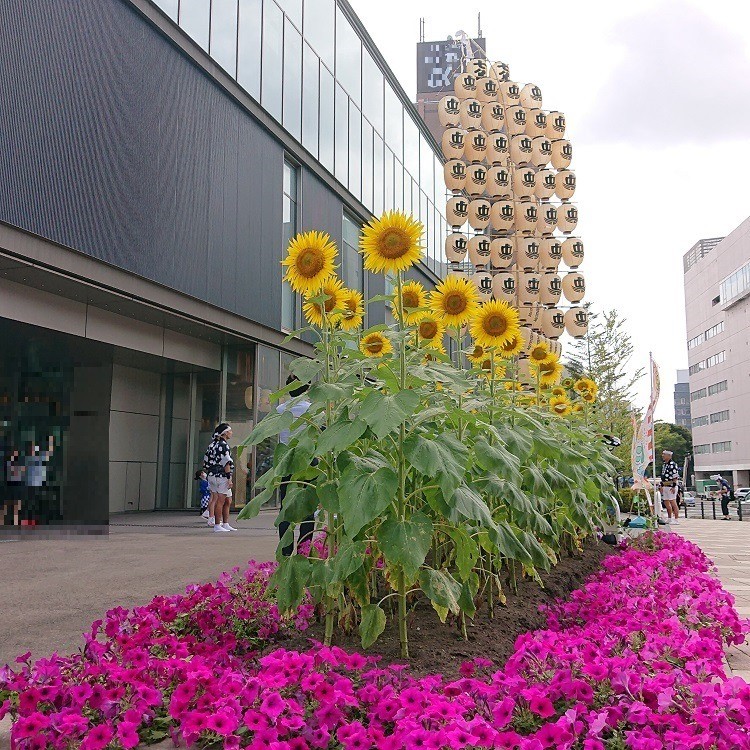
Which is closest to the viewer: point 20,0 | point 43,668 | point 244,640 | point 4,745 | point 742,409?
point 4,745

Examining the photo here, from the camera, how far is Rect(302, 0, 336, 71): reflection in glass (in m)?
19.0

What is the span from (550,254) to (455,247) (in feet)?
16.7

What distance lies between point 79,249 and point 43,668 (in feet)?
30.2

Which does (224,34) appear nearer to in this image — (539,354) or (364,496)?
(539,354)

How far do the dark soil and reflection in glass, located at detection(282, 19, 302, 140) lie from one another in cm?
1569

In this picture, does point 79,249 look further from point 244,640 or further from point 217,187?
point 244,640

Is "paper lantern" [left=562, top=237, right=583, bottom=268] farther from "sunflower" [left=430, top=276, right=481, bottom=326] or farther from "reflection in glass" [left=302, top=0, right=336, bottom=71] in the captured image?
"sunflower" [left=430, top=276, right=481, bottom=326]

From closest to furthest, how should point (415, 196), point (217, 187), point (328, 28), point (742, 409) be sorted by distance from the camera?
1. point (217, 187)
2. point (328, 28)
3. point (415, 196)
4. point (742, 409)

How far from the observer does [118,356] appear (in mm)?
15109

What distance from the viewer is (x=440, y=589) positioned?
2.71 meters

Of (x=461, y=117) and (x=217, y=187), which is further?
(x=461, y=117)

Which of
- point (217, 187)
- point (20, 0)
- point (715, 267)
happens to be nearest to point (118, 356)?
point (217, 187)

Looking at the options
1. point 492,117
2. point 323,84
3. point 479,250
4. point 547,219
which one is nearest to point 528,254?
point 547,219

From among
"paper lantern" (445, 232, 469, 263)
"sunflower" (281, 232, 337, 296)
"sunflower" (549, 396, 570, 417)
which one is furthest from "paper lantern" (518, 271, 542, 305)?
"sunflower" (281, 232, 337, 296)
